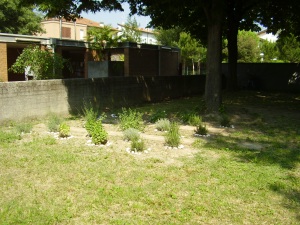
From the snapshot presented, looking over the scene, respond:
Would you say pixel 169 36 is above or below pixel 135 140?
above

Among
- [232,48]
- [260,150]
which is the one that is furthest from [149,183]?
[232,48]

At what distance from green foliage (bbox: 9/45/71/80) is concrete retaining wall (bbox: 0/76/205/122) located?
1.13 meters

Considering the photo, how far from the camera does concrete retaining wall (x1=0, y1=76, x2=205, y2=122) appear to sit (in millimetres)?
9766

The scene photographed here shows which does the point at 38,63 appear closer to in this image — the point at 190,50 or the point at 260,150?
the point at 260,150

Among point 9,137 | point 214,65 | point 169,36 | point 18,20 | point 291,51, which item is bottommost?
point 9,137

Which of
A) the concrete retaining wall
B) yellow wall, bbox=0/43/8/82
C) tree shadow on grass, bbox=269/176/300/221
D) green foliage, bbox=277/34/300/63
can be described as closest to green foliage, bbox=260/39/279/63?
green foliage, bbox=277/34/300/63

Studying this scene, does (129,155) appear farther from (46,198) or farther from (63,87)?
(63,87)

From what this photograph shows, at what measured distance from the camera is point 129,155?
649 centimetres

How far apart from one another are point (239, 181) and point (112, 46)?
19.7 meters

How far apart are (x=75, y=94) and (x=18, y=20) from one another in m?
29.1

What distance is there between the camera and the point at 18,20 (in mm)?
36844

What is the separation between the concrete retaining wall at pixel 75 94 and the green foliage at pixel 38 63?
44.6 inches

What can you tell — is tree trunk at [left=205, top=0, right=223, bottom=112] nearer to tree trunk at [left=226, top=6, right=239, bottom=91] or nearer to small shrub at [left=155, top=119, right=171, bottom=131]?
small shrub at [left=155, top=119, right=171, bottom=131]

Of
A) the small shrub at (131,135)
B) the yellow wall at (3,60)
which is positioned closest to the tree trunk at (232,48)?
the yellow wall at (3,60)
